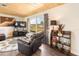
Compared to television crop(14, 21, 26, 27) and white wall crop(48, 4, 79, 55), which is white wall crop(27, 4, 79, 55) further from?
television crop(14, 21, 26, 27)

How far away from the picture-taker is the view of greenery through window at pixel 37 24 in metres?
2.37

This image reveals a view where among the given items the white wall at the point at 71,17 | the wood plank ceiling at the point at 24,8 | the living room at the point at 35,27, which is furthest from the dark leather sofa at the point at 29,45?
the white wall at the point at 71,17

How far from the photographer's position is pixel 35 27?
2375mm

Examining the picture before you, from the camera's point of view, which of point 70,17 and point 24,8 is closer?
point 24,8

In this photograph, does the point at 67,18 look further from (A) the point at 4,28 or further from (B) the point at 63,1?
(A) the point at 4,28

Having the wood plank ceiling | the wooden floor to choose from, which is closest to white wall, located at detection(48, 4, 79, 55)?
the wood plank ceiling

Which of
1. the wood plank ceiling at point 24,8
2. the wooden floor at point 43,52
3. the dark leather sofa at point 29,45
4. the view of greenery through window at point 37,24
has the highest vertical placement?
the wood plank ceiling at point 24,8

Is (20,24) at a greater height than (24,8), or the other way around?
(24,8)

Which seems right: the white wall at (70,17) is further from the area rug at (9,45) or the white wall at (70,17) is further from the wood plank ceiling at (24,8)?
the area rug at (9,45)

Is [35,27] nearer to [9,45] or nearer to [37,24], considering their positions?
[37,24]

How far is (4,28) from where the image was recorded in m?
2.26

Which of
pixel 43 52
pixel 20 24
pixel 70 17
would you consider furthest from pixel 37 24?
pixel 70 17

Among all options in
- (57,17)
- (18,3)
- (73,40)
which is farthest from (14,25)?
(73,40)

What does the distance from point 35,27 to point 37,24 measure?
3.8 inches
